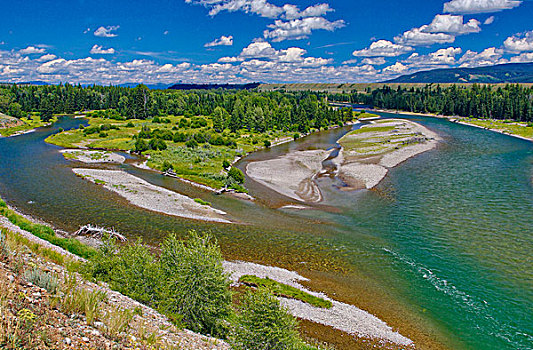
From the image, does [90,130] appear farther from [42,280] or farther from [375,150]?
[42,280]

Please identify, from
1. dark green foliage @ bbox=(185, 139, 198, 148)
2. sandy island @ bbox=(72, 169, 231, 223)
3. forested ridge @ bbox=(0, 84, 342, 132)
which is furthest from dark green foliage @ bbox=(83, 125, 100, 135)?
sandy island @ bbox=(72, 169, 231, 223)

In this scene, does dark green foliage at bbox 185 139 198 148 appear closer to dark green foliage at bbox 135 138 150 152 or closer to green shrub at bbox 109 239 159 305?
dark green foliage at bbox 135 138 150 152

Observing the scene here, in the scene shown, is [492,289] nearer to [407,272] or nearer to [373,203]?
[407,272]

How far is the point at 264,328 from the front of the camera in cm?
1473

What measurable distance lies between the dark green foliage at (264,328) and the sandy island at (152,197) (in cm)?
2588

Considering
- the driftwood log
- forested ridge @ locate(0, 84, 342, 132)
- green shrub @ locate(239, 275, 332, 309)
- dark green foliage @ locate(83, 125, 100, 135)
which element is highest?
forested ridge @ locate(0, 84, 342, 132)

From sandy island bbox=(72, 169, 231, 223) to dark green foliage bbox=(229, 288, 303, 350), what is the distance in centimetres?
2588

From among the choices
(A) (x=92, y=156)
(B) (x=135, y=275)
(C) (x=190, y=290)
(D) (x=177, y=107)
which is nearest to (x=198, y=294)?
(C) (x=190, y=290)

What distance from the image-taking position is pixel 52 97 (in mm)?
177000

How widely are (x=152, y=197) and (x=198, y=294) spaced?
33199 mm

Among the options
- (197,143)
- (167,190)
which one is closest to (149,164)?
(167,190)

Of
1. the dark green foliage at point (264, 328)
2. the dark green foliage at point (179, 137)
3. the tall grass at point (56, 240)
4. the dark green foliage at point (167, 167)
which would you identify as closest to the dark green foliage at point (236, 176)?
the dark green foliage at point (167, 167)

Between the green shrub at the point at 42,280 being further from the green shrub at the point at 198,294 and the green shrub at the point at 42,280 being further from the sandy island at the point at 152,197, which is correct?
the sandy island at the point at 152,197

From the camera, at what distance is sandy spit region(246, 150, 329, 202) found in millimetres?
53562
